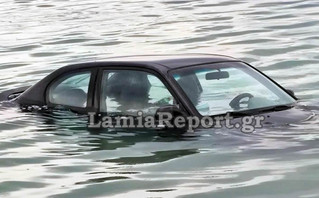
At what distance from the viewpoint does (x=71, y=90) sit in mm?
11039

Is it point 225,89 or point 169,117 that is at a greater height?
point 225,89

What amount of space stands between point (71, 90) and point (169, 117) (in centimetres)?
170

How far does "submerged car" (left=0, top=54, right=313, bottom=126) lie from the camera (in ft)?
32.8

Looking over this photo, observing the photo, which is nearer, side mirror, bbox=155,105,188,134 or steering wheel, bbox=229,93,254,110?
side mirror, bbox=155,105,188,134

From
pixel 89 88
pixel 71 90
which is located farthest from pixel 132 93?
pixel 71 90

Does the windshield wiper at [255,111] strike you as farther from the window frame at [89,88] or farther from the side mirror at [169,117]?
the window frame at [89,88]

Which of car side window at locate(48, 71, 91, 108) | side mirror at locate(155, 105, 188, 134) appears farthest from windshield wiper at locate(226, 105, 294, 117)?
car side window at locate(48, 71, 91, 108)

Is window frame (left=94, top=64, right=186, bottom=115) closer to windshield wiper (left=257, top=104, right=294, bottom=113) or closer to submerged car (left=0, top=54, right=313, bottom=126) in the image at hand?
submerged car (left=0, top=54, right=313, bottom=126)

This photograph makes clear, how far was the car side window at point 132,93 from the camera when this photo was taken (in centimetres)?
1010

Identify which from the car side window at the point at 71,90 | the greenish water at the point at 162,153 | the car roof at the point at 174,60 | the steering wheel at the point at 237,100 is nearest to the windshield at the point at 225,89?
the steering wheel at the point at 237,100

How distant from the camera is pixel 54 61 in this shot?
19.0 m

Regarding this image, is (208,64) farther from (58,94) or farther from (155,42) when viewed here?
(155,42)

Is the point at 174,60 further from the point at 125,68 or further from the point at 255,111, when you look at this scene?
the point at 255,111

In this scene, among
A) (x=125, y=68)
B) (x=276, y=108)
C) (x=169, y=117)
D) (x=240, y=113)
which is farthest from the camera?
(x=125, y=68)
